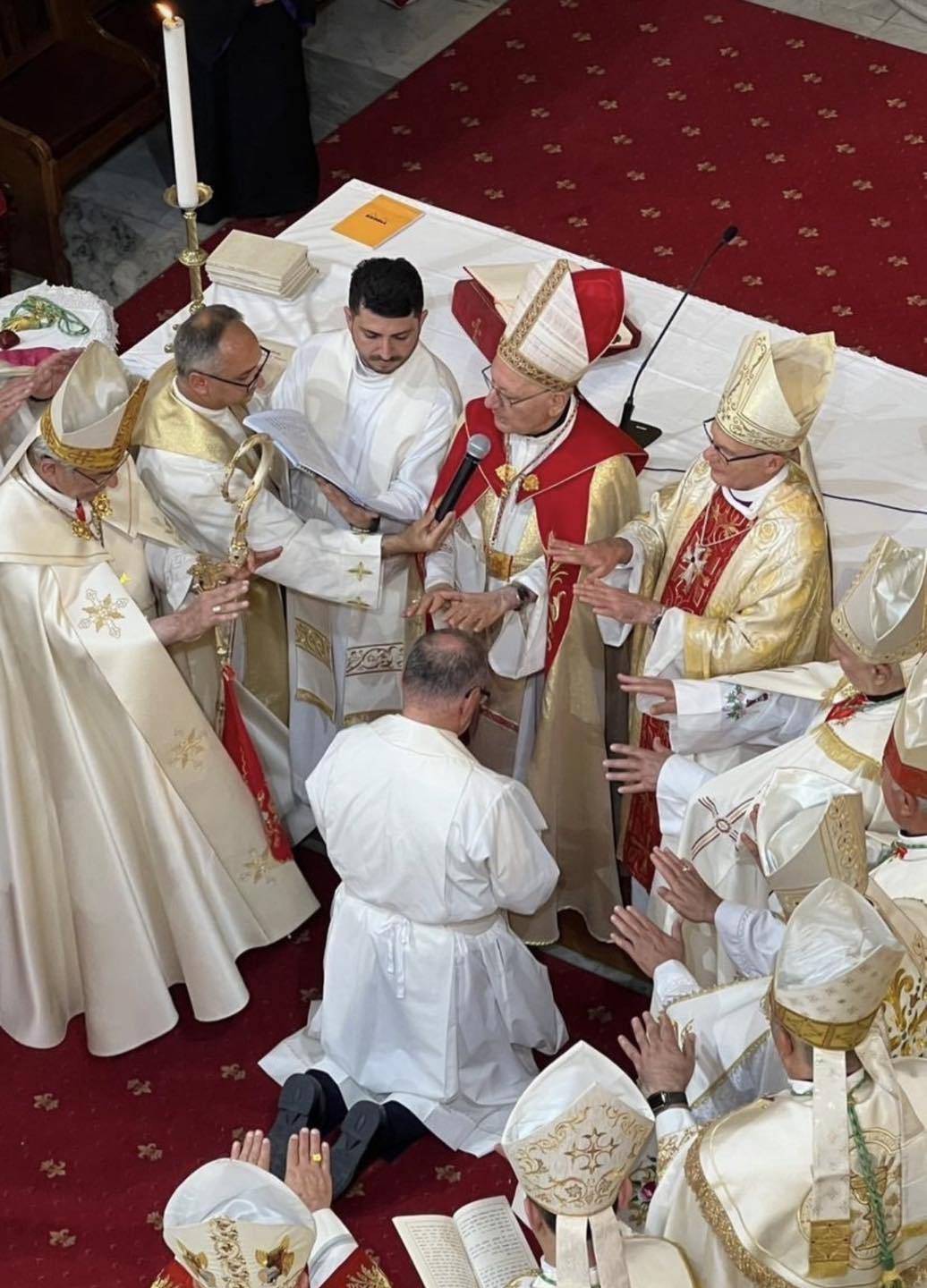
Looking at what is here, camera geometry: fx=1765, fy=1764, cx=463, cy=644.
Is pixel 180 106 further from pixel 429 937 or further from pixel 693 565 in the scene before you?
pixel 429 937

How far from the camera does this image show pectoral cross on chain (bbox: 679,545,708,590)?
4.33 metres

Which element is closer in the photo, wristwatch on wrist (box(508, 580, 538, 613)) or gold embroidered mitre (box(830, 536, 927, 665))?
gold embroidered mitre (box(830, 536, 927, 665))

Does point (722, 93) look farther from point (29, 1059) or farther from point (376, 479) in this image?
point (29, 1059)

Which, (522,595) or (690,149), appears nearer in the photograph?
(522,595)

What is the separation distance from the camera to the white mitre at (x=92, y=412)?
3.93 meters

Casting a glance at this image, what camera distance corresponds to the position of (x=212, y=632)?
15.3 ft

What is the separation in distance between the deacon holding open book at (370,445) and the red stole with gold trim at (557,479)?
0.52 ft

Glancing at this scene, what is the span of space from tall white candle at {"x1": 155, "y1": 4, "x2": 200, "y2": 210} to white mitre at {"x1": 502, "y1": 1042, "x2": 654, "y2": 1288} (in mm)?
2576

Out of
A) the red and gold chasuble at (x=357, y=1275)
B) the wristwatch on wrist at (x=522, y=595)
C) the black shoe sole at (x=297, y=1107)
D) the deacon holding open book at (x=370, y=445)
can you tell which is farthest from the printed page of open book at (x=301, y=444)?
the red and gold chasuble at (x=357, y=1275)

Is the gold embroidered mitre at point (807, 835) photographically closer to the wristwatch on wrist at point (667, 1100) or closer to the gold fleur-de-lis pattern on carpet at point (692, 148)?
the wristwatch on wrist at point (667, 1100)

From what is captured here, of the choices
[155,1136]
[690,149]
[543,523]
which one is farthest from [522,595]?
[690,149]

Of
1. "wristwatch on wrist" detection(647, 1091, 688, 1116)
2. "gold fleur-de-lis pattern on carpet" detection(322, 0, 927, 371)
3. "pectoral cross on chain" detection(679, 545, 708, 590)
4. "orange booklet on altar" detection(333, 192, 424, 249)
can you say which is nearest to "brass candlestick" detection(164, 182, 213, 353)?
"orange booklet on altar" detection(333, 192, 424, 249)

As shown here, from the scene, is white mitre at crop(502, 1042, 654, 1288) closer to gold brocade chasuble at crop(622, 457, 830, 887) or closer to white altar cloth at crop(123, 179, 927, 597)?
gold brocade chasuble at crop(622, 457, 830, 887)

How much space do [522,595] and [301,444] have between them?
2.23ft
